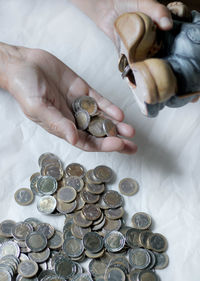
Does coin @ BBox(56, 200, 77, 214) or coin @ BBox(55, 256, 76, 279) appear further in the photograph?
coin @ BBox(56, 200, 77, 214)

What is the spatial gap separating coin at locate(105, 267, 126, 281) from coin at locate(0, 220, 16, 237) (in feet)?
0.97

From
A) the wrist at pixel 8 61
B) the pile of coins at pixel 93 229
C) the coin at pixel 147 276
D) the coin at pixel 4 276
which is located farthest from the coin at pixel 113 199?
the wrist at pixel 8 61

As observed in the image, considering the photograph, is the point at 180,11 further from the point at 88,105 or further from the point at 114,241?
the point at 114,241

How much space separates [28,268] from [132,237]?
0.97 ft

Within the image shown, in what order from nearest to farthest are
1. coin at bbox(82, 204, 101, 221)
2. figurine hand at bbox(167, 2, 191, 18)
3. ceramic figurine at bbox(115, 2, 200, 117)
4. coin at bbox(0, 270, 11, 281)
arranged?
ceramic figurine at bbox(115, 2, 200, 117) < figurine hand at bbox(167, 2, 191, 18) < coin at bbox(0, 270, 11, 281) < coin at bbox(82, 204, 101, 221)

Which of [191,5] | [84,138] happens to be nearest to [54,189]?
[84,138]

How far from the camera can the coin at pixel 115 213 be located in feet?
3.57

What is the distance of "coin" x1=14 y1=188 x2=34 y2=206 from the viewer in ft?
3.66

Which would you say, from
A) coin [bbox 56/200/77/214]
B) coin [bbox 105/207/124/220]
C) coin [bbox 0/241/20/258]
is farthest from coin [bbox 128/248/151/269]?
coin [bbox 0/241/20/258]

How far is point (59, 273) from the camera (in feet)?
3.23

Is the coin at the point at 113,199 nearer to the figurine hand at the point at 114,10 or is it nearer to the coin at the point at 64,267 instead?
the coin at the point at 64,267

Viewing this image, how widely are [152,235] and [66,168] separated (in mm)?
332

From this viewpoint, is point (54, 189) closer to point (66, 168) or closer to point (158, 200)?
point (66, 168)

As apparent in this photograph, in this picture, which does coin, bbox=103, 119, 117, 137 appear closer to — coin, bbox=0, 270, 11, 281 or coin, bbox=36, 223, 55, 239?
coin, bbox=36, 223, 55, 239
